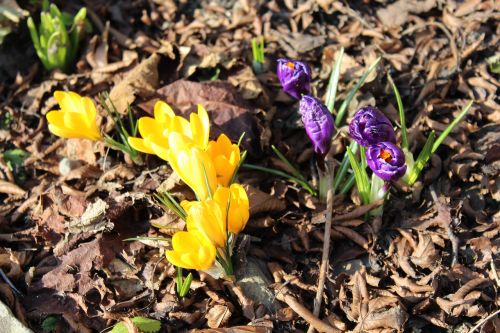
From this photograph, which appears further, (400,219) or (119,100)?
(119,100)

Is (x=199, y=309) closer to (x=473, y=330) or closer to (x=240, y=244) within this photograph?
(x=240, y=244)

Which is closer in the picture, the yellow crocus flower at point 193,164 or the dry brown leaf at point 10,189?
the yellow crocus flower at point 193,164

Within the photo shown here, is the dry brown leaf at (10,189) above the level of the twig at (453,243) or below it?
above

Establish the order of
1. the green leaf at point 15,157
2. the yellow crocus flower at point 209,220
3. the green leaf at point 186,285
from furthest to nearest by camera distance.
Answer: the green leaf at point 15,157 → the green leaf at point 186,285 → the yellow crocus flower at point 209,220

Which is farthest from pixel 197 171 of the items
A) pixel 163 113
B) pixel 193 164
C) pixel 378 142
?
pixel 378 142

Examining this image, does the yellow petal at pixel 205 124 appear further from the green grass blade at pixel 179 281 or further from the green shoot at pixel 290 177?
the green grass blade at pixel 179 281

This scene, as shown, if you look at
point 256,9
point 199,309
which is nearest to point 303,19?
point 256,9

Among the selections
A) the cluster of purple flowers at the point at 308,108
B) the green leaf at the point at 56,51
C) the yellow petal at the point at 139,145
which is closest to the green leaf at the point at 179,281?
the yellow petal at the point at 139,145
